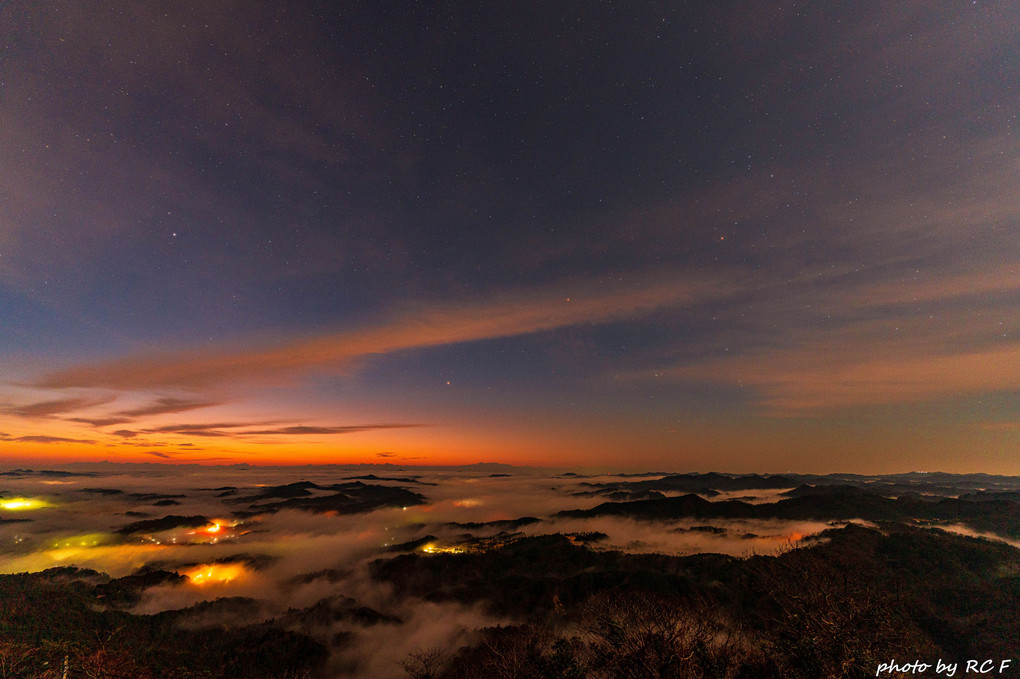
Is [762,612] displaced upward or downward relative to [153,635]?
upward

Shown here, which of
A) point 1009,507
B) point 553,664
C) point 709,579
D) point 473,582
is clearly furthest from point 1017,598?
point 473,582

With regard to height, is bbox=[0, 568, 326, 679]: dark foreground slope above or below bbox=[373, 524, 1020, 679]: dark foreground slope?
below

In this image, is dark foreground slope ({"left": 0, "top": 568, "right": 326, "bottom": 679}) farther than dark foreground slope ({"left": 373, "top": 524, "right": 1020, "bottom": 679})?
Yes

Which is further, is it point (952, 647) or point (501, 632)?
point (501, 632)

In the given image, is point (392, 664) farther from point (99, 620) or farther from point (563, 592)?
point (99, 620)

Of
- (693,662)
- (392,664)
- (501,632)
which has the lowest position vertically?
(392,664)

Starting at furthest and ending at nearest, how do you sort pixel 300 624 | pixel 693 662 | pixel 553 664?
pixel 300 624, pixel 553 664, pixel 693 662

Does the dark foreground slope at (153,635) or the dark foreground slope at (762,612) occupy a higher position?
the dark foreground slope at (762,612)

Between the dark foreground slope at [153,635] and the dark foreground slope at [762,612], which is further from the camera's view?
the dark foreground slope at [153,635]

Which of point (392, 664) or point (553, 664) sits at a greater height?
point (553, 664)

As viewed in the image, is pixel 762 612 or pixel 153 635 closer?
pixel 762 612

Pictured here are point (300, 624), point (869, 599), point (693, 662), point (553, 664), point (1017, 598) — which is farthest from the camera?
point (300, 624)
